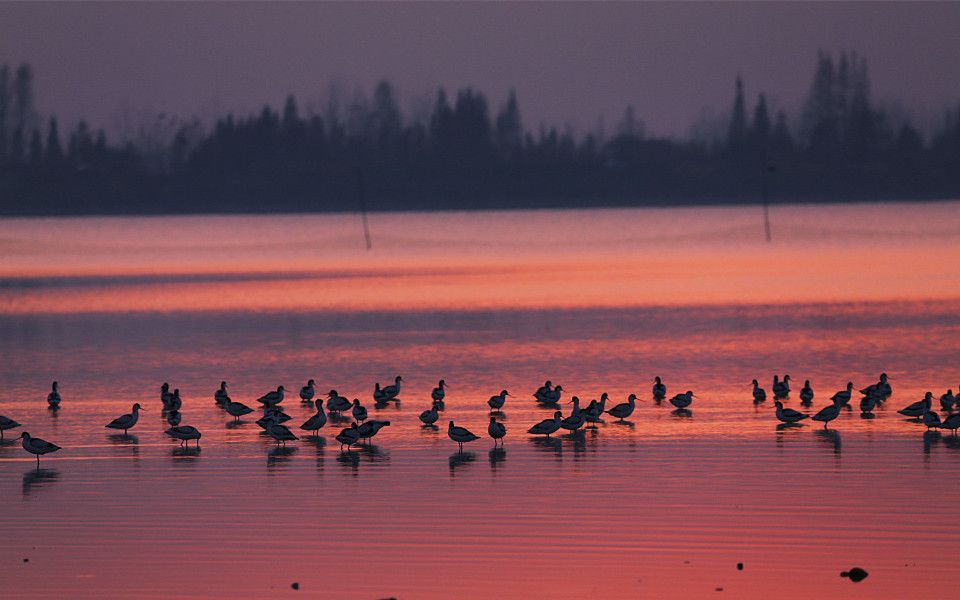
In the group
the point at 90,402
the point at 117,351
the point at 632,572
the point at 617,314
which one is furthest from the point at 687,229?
the point at 632,572

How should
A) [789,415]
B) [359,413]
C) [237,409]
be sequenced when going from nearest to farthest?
[789,415] → [359,413] → [237,409]

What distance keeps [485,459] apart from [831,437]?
4977 millimetres

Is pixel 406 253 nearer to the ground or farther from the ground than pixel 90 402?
farther from the ground

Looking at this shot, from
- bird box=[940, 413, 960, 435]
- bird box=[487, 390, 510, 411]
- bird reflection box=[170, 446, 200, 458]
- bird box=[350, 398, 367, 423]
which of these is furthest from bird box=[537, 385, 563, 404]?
bird box=[940, 413, 960, 435]

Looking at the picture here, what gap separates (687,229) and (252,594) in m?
149

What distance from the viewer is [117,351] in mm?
39344

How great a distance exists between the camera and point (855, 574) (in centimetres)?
1364

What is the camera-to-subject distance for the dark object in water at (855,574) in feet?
44.5

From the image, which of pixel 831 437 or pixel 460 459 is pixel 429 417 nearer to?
pixel 460 459

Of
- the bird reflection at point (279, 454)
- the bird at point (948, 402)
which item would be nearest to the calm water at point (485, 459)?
the bird reflection at point (279, 454)

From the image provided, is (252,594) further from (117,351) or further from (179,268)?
(179,268)

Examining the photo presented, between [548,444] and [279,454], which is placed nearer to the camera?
[279,454]

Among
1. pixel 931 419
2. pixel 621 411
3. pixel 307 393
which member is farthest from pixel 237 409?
pixel 931 419

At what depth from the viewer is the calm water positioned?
1422 cm
